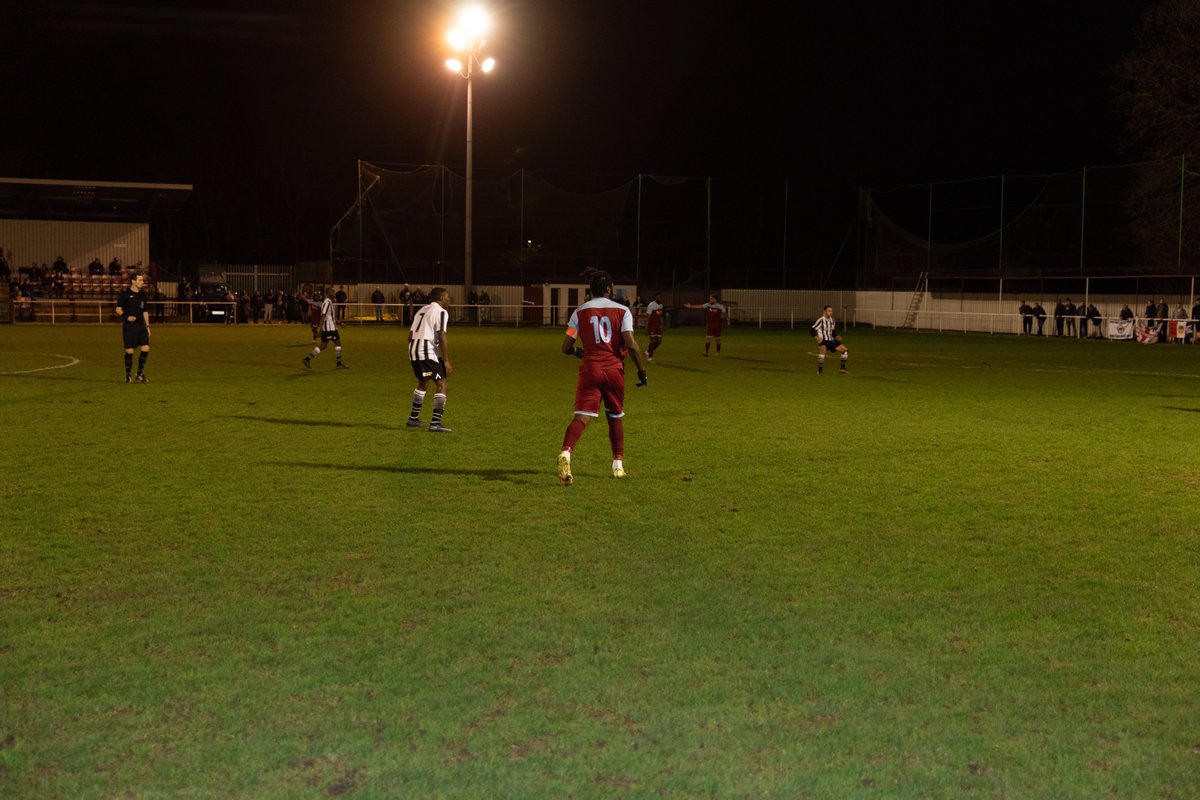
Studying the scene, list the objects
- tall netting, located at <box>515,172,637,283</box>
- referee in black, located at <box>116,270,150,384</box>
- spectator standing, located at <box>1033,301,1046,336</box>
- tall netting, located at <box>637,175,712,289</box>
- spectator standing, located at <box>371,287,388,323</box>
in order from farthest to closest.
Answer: tall netting, located at <box>637,175,712,289</box> < tall netting, located at <box>515,172,637,283</box> < spectator standing, located at <box>371,287,388,323</box> < spectator standing, located at <box>1033,301,1046,336</box> < referee in black, located at <box>116,270,150,384</box>

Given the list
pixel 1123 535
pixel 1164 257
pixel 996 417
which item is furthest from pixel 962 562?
pixel 1164 257

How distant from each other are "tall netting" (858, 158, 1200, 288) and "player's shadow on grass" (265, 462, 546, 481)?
123ft

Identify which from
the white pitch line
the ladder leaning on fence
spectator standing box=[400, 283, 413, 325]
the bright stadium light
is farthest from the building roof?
the ladder leaning on fence

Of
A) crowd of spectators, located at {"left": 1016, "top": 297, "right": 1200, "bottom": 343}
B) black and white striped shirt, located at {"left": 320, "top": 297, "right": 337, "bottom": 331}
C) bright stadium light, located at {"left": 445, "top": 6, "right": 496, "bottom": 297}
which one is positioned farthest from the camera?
crowd of spectators, located at {"left": 1016, "top": 297, "right": 1200, "bottom": 343}

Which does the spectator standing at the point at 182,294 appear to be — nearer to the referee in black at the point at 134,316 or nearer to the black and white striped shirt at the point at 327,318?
the black and white striped shirt at the point at 327,318

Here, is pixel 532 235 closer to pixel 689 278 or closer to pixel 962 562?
pixel 689 278

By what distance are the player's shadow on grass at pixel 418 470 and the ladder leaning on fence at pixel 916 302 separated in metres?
43.0

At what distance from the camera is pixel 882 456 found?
11.9 meters

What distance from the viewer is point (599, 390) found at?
10133mm

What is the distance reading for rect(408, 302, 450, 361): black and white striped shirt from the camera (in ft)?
44.6

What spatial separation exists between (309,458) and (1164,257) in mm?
39548

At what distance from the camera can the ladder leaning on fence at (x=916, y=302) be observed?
51000mm

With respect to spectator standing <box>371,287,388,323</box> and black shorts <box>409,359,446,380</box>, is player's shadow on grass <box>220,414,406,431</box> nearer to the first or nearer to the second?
black shorts <box>409,359,446,380</box>

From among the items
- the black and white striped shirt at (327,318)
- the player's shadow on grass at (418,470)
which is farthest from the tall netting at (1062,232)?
the player's shadow on grass at (418,470)
